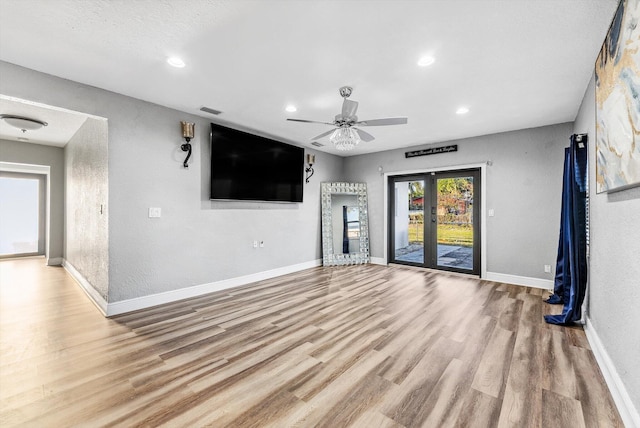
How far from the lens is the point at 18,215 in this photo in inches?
267

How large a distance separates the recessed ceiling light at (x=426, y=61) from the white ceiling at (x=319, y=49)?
0.15 feet

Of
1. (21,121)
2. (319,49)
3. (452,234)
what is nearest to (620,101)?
(319,49)

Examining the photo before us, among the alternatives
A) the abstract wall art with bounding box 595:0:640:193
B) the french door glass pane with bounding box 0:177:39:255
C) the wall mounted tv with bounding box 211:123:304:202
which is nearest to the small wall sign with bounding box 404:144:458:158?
the wall mounted tv with bounding box 211:123:304:202

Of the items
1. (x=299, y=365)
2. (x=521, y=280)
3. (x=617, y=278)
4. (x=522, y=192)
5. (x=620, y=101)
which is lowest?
(x=299, y=365)

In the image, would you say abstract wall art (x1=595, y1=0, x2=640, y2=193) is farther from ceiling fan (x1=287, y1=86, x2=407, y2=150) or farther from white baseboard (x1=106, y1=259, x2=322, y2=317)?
white baseboard (x1=106, y1=259, x2=322, y2=317)

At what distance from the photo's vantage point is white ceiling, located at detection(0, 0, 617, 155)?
1884mm

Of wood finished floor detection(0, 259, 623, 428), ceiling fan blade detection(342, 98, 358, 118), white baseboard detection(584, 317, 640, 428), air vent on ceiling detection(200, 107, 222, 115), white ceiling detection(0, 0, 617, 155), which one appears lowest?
wood finished floor detection(0, 259, 623, 428)

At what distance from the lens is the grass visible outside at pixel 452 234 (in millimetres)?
5227

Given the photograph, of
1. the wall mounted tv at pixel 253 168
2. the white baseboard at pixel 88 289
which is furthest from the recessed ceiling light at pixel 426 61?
the white baseboard at pixel 88 289

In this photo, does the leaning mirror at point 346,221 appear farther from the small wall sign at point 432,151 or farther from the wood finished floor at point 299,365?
the wood finished floor at point 299,365

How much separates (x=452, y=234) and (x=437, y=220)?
Result: 1.26 feet

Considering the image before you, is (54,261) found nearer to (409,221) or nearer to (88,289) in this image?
(88,289)

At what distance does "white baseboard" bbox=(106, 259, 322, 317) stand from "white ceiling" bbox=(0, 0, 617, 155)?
2.49 meters

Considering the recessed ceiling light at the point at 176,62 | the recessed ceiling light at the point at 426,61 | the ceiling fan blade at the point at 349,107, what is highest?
the recessed ceiling light at the point at 176,62
